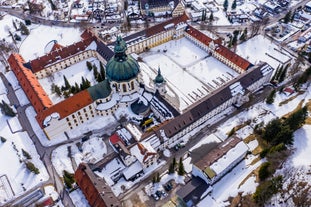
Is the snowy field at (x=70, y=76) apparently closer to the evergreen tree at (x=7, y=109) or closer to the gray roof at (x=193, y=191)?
the evergreen tree at (x=7, y=109)

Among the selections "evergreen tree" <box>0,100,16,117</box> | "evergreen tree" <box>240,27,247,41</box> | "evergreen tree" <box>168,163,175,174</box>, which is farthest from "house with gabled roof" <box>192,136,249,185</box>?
"evergreen tree" <box>0,100,16,117</box>

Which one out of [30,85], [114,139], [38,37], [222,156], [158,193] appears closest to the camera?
[158,193]

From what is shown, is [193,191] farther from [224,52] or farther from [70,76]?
[70,76]

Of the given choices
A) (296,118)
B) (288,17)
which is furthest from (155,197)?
(288,17)

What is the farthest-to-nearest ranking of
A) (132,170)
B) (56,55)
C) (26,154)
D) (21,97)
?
(56,55) → (21,97) → (26,154) → (132,170)

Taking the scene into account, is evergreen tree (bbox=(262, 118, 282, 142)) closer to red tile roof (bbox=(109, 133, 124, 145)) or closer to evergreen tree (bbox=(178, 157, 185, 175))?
evergreen tree (bbox=(178, 157, 185, 175))

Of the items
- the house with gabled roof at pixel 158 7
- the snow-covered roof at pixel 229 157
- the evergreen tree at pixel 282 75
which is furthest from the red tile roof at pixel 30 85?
the evergreen tree at pixel 282 75

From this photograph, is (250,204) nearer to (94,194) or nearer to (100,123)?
(94,194)
